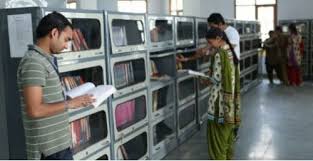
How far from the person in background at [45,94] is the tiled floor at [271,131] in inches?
101

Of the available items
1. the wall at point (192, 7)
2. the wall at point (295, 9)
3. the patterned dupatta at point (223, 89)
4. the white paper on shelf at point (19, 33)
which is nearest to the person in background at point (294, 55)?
the wall at point (295, 9)

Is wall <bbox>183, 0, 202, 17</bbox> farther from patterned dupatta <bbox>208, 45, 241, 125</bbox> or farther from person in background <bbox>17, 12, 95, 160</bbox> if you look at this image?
person in background <bbox>17, 12, 95, 160</bbox>

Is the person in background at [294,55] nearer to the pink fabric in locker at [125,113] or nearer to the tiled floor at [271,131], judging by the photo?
the tiled floor at [271,131]

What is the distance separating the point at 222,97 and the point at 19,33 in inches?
86.8

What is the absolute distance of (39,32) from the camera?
211 cm

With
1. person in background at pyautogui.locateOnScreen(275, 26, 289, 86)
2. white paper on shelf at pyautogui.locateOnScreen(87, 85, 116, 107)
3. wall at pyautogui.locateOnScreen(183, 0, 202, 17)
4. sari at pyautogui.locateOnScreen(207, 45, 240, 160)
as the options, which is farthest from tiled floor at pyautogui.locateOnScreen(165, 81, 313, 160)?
wall at pyautogui.locateOnScreen(183, 0, 202, 17)

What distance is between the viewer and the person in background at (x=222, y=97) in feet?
13.2

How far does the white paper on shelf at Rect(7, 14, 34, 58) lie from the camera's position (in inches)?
102

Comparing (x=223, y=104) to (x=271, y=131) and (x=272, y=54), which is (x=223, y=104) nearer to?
(x=271, y=131)

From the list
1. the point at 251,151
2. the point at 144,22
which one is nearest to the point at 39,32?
the point at 144,22

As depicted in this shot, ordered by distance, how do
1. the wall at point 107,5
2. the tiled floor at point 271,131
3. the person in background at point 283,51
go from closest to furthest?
1. the tiled floor at point 271,131
2. the wall at point 107,5
3. the person in background at point 283,51

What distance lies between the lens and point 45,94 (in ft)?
6.87

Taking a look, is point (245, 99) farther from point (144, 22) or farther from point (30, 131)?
point (30, 131)

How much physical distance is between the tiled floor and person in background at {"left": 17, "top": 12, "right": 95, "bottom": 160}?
8.45ft
